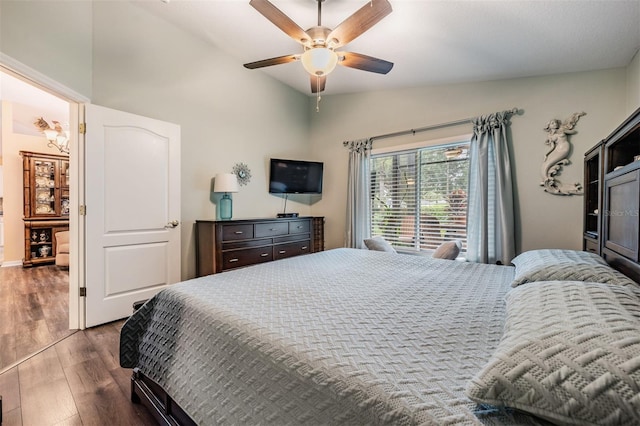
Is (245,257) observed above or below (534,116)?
below

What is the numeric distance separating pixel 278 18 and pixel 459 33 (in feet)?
5.26

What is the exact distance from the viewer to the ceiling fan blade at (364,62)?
93.5 inches

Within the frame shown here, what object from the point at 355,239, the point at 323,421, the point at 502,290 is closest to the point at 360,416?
the point at 323,421

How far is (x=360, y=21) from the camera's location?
204 centimetres

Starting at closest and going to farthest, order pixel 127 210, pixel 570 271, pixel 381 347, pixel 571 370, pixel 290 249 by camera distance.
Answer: pixel 571 370
pixel 381 347
pixel 570 271
pixel 127 210
pixel 290 249

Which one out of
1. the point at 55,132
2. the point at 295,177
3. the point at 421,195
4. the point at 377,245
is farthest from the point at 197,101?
the point at 55,132

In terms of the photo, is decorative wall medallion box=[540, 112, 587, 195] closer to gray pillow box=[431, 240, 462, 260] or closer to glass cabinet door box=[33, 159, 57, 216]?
gray pillow box=[431, 240, 462, 260]

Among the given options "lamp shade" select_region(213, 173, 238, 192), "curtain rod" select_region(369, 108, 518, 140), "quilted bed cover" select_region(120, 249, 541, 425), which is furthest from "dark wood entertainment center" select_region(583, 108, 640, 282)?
"lamp shade" select_region(213, 173, 238, 192)

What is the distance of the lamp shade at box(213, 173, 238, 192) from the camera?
3485mm

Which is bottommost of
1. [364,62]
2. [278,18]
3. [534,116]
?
[534,116]

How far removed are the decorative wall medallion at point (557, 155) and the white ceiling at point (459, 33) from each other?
1.73ft

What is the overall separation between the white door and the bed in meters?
1.49

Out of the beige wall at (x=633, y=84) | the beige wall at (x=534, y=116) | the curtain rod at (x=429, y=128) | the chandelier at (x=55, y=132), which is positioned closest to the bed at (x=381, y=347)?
the beige wall at (x=534, y=116)

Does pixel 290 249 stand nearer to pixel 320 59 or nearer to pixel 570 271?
pixel 320 59
